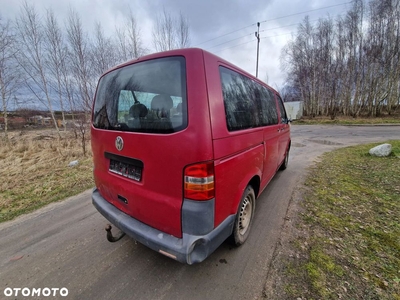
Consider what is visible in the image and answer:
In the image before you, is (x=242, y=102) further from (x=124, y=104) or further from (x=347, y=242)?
(x=347, y=242)

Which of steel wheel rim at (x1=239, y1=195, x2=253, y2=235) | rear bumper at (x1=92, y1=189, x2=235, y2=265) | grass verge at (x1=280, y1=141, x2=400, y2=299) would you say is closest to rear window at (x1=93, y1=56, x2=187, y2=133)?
rear bumper at (x1=92, y1=189, x2=235, y2=265)

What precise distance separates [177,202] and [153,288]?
92 cm

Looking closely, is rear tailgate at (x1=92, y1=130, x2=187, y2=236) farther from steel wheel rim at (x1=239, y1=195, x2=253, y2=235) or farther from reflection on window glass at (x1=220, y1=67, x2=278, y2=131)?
steel wheel rim at (x1=239, y1=195, x2=253, y2=235)

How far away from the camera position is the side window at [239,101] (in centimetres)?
169

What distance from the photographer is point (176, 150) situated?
1.39 meters

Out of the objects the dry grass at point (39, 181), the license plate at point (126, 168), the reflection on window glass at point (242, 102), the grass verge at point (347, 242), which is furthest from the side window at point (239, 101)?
the dry grass at point (39, 181)

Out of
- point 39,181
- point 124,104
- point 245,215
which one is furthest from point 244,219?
point 39,181

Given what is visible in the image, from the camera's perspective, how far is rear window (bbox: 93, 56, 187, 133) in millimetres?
1445

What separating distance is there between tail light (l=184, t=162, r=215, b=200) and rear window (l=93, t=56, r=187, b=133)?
0.35m

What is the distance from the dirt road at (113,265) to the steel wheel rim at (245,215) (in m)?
0.17

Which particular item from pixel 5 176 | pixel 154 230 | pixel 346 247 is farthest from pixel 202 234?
pixel 5 176

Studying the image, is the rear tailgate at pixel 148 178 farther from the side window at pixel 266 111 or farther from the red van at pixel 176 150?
the side window at pixel 266 111

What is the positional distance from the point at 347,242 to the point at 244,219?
1315mm

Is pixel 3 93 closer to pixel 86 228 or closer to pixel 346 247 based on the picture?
pixel 86 228
